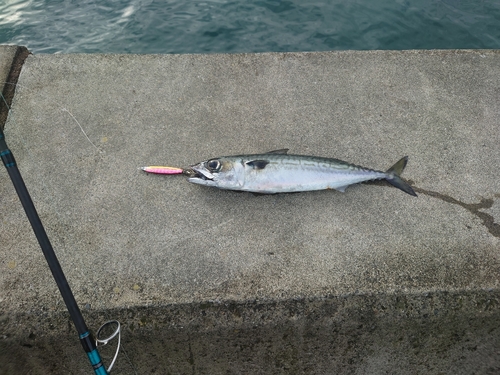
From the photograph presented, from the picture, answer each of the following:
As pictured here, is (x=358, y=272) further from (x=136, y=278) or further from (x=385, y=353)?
(x=136, y=278)

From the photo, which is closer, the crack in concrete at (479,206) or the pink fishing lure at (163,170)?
the crack in concrete at (479,206)

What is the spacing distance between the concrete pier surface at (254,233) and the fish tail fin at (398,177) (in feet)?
0.21

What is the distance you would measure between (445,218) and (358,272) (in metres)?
0.77

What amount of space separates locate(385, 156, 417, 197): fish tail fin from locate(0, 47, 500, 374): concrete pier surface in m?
0.06

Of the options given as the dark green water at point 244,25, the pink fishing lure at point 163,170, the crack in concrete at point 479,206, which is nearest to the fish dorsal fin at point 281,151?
the pink fishing lure at point 163,170

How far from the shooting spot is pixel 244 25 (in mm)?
6715

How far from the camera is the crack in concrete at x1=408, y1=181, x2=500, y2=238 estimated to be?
9.10 feet

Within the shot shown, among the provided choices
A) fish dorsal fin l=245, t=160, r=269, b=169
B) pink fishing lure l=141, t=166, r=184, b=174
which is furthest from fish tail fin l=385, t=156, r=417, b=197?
pink fishing lure l=141, t=166, r=184, b=174

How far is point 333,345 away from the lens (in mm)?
2607

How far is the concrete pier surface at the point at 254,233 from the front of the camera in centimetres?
246

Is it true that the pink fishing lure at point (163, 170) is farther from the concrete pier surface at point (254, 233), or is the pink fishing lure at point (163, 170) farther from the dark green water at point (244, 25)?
the dark green water at point (244, 25)

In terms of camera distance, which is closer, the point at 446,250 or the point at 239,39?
the point at 446,250

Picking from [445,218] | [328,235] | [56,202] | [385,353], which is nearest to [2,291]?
[56,202]

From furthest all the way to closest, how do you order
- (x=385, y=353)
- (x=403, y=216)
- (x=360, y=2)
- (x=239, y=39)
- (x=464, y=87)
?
(x=360, y=2) < (x=239, y=39) < (x=464, y=87) < (x=403, y=216) < (x=385, y=353)
